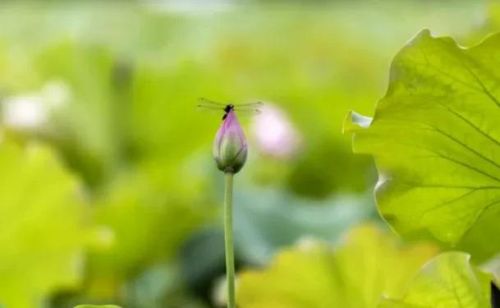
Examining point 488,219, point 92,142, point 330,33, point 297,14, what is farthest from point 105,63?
point 297,14

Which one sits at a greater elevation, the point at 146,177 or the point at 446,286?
the point at 146,177

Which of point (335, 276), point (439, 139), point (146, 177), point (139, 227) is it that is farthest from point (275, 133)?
point (439, 139)

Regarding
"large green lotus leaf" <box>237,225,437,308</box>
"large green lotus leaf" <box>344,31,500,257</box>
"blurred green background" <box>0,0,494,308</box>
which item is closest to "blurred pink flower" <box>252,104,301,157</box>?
"blurred green background" <box>0,0,494,308</box>

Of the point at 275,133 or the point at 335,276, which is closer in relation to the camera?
the point at 335,276

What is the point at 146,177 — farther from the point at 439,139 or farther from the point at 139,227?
the point at 439,139

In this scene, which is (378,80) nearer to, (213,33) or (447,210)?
(213,33)

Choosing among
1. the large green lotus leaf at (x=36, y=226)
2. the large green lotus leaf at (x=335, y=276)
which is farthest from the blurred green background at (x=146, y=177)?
the large green lotus leaf at (x=335, y=276)

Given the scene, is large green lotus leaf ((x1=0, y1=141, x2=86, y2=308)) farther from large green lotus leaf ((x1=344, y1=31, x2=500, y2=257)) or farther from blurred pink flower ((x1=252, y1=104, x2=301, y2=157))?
blurred pink flower ((x1=252, y1=104, x2=301, y2=157))
